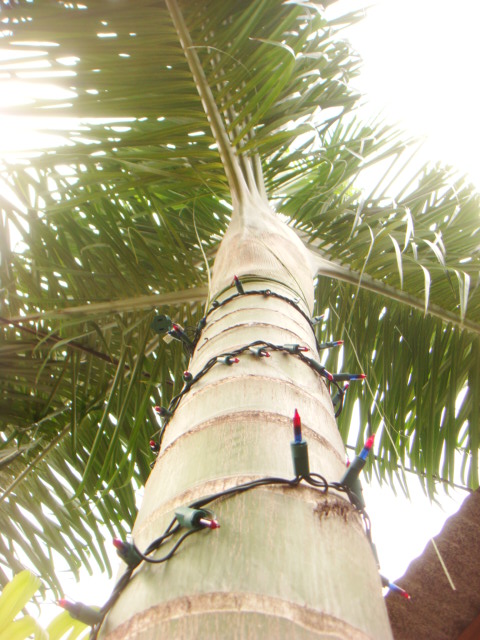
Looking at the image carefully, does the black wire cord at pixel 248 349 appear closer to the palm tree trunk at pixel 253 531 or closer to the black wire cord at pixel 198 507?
the palm tree trunk at pixel 253 531

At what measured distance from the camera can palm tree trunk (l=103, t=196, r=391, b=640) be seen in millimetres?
481

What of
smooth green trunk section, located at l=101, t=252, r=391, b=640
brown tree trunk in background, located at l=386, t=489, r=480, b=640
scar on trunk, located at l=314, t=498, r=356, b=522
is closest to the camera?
smooth green trunk section, located at l=101, t=252, r=391, b=640

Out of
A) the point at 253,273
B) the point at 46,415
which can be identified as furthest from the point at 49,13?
the point at 46,415

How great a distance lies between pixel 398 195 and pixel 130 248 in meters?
1.17

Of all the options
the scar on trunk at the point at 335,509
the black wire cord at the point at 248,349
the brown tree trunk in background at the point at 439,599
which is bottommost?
the brown tree trunk in background at the point at 439,599

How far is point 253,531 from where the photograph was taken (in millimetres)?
560

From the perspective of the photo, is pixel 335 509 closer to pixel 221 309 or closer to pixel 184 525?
pixel 184 525

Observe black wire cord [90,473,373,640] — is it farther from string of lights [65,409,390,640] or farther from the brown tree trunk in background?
the brown tree trunk in background

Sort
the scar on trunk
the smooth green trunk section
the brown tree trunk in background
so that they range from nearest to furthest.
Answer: the smooth green trunk section, the scar on trunk, the brown tree trunk in background

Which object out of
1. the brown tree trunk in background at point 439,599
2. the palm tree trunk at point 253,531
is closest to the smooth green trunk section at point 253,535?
the palm tree trunk at point 253,531

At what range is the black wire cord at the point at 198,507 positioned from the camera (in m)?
0.57

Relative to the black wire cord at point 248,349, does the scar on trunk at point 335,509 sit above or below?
below

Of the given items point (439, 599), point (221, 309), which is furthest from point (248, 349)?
point (439, 599)

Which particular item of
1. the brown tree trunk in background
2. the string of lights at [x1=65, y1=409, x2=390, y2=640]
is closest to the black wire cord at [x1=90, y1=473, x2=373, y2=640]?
the string of lights at [x1=65, y1=409, x2=390, y2=640]
